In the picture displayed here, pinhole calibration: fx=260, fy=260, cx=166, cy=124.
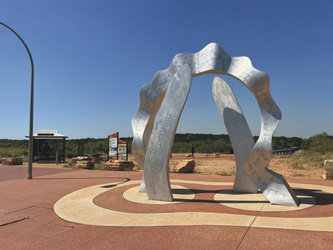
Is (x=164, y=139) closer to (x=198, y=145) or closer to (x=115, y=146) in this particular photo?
(x=115, y=146)

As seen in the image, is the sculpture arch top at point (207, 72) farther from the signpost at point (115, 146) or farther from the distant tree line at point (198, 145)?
the distant tree line at point (198, 145)

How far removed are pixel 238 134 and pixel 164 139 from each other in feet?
9.66

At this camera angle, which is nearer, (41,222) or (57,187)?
(41,222)

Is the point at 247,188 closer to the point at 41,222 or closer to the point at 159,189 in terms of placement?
the point at 159,189

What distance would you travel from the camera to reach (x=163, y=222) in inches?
231

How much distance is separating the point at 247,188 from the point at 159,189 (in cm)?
328

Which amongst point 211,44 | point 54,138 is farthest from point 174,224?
point 54,138

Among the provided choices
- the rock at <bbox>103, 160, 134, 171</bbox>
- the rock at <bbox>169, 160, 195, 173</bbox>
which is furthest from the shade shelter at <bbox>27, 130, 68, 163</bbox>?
the rock at <bbox>169, 160, 195, 173</bbox>

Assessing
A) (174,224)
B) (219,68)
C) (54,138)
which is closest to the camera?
(174,224)

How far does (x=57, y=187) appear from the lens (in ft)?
36.3

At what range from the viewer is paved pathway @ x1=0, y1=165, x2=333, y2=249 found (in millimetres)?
4695

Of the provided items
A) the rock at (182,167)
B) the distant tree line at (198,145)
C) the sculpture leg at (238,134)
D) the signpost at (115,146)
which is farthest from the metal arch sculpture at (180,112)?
the distant tree line at (198,145)

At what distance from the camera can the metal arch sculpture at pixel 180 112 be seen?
24.8 feet

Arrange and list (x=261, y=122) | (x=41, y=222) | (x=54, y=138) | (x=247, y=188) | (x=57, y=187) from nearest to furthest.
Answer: (x=41, y=222) → (x=261, y=122) → (x=247, y=188) → (x=57, y=187) → (x=54, y=138)
